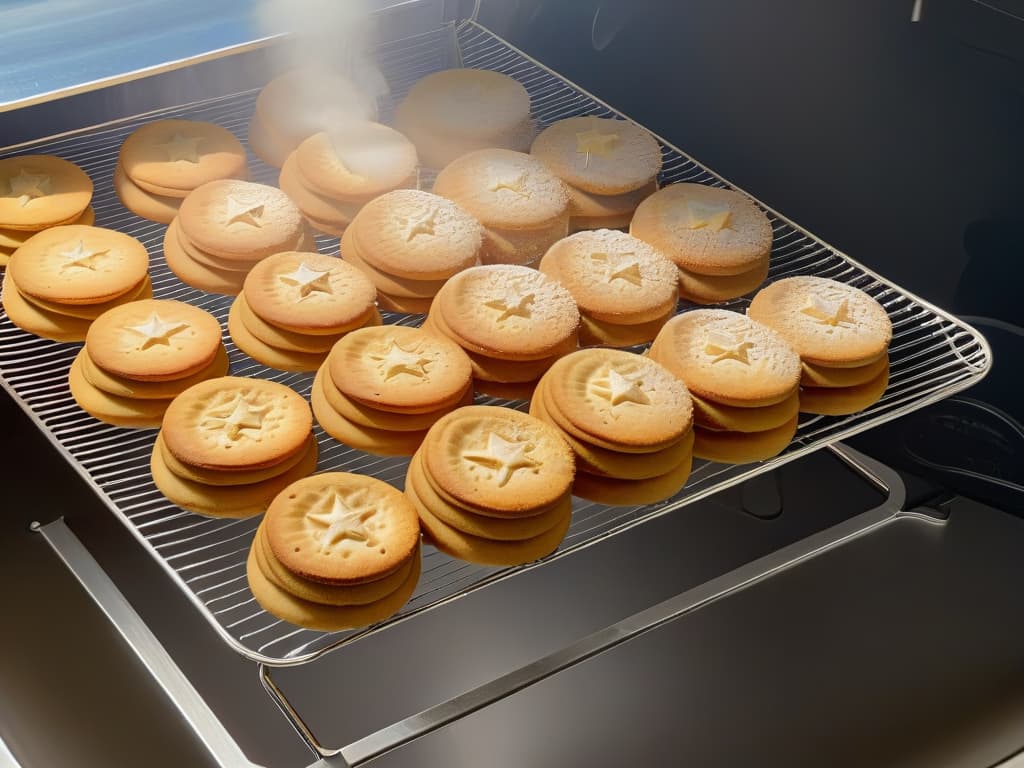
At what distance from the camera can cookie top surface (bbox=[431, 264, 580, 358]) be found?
1.29 m

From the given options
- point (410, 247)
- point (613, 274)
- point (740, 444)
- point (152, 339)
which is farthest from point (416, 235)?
point (740, 444)

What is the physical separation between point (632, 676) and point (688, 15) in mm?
964

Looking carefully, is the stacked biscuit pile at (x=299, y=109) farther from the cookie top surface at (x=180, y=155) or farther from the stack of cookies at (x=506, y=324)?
the stack of cookies at (x=506, y=324)

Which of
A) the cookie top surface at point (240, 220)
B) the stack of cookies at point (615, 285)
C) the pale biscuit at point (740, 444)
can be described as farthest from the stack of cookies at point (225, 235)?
the pale biscuit at point (740, 444)

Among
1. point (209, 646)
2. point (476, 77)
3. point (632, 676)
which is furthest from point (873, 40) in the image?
point (209, 646)

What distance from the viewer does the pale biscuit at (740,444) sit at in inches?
50.8

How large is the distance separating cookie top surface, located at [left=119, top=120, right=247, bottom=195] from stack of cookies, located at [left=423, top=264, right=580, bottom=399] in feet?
1.32

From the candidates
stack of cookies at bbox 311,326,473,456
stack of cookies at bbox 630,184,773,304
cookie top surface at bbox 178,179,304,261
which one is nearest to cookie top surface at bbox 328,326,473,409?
stack of cookies at bbox 311,326,473,456

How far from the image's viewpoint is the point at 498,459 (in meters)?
1.13

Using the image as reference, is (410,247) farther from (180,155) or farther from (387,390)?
(180,155)

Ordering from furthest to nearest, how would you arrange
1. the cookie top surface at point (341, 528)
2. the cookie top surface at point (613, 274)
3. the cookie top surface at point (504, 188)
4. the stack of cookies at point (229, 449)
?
the cookie top surface at point (504, 188), the cookie top surface at point (613, 274), the stack of cookies at point (229, 449), the cookie top surface at point (341, 528)

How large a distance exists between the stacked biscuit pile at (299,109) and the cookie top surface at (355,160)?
0.03 m

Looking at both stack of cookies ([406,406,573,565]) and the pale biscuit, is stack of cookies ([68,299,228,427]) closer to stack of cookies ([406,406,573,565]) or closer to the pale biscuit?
stack of cookies ([406,406,573,565])

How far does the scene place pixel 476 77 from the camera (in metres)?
1.71
